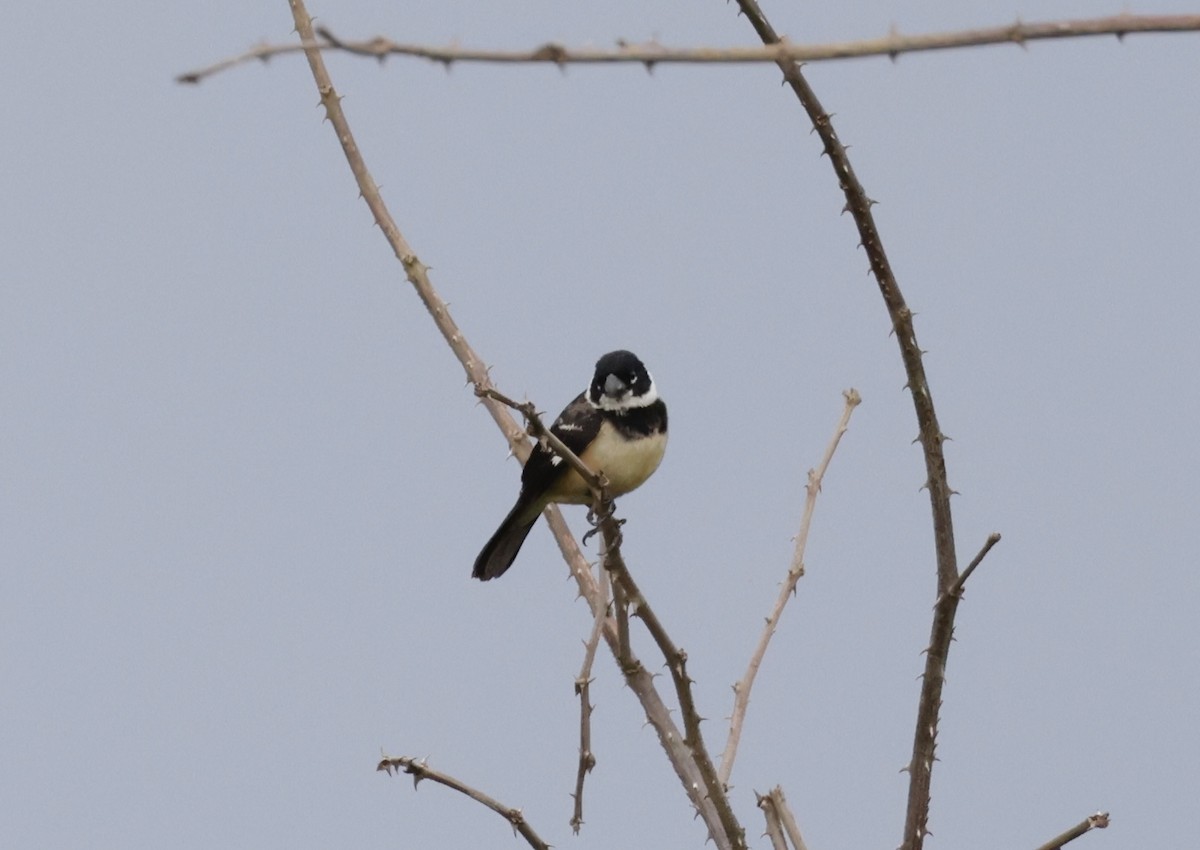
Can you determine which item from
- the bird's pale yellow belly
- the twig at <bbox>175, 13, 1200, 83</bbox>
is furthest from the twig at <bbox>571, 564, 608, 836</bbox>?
the bird's pale yellow belly

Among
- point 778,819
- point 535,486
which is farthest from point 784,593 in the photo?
point 535,486

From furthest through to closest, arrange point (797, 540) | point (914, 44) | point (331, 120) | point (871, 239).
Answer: point (331, 120), point (797, 540), point (871, 239), point (914, 44)

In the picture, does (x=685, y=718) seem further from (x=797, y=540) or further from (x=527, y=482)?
(x=527, y=482)

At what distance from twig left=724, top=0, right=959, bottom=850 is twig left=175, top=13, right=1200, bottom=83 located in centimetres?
112

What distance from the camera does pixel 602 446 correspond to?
5.98 m

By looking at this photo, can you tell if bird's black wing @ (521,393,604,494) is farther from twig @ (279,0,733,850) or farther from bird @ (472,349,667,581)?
twig @ (279,0,733,850)

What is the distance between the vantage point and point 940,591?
316 cm

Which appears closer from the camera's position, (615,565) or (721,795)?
(721,795)

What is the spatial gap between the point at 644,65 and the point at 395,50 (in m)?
0.25

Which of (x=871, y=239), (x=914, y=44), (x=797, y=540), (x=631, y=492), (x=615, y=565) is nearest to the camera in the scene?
(x=914, y=44)

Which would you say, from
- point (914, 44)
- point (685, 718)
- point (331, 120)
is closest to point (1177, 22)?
point (914, 44)

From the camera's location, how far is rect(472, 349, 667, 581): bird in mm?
5871

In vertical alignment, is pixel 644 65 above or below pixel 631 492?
below

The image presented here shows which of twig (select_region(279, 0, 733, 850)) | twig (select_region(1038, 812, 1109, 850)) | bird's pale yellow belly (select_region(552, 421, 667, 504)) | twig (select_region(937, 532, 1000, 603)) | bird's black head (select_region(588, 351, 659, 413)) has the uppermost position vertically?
bird's black head (select_region(588, 351, 659, 413))
